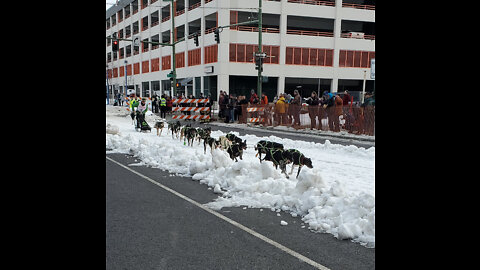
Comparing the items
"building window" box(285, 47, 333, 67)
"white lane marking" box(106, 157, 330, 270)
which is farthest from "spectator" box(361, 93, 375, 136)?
"building window" box(285, 47, 333, 67)

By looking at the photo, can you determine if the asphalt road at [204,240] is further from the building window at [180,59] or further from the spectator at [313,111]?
the building window at [180,59]

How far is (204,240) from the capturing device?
4.64 m

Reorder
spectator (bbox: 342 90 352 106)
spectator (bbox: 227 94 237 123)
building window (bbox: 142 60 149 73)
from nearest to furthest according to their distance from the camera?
spectator (bbox: 342 90 352 106), spectator (bbox: 227 94 237 123), building window (bbox: 142 60 149 73)

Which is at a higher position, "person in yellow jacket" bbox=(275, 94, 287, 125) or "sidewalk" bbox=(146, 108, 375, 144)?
"person in yellow jacket" bbox=(275, 94, 287, 125)

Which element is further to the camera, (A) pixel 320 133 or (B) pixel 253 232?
(A) pixel 320 133

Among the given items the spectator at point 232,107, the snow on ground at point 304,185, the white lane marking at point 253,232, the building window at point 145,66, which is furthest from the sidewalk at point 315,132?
the building window at point 145,66

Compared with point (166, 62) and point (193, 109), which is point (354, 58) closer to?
point (166, 62)

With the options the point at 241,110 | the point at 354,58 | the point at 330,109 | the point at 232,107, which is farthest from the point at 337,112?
the point at 354,58

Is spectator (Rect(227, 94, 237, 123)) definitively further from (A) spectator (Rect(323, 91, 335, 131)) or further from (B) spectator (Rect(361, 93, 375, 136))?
(B) spectator (Rect(361, 93, 375, 136))

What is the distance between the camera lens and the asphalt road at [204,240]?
13.1 ft


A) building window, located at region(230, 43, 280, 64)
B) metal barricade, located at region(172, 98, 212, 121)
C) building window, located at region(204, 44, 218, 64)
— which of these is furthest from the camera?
building window, located at region(204, 44, 218, 64)

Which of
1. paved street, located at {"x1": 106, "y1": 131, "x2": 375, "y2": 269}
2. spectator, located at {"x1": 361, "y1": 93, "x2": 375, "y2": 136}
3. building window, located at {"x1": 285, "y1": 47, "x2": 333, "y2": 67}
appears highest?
building window, located at {"x1": 285, "y1": 47, "x2": 333, "y2": 67}

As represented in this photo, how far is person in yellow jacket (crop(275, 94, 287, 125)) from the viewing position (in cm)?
2052
